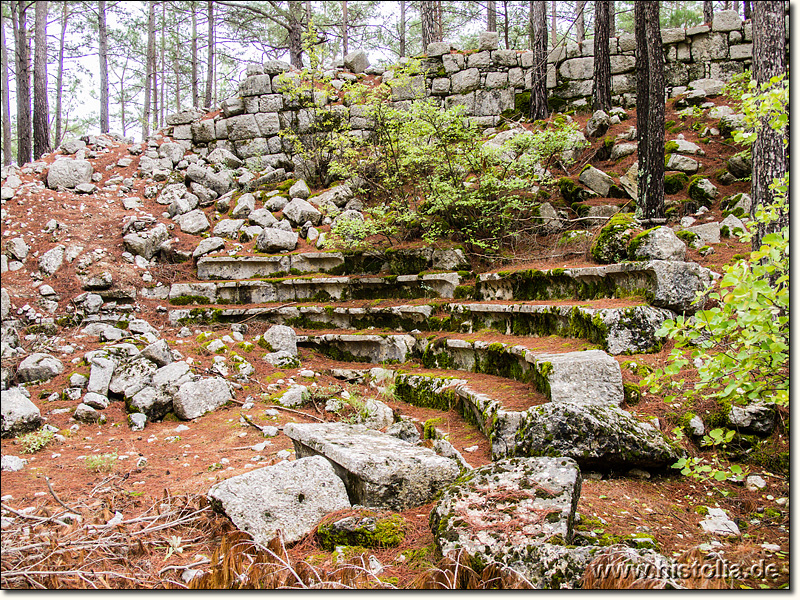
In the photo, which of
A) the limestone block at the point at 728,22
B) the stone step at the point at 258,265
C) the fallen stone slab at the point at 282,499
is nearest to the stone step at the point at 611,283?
Answer: the stone step at the point at 258,265

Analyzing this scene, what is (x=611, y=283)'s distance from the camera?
576 centimetres

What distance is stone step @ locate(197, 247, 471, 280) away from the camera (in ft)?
26.2

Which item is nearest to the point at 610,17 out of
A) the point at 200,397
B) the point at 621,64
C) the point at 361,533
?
the point at 621,64

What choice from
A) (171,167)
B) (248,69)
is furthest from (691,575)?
(248,69)

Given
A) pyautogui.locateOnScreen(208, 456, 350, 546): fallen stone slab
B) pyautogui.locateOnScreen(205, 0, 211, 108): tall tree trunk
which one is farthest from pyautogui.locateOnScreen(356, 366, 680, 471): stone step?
pyautogui.locateOnScreen(205, 0, 211, 108): tall tree trunk

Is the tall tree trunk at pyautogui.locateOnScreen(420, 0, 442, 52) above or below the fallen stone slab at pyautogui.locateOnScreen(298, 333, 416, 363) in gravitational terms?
above

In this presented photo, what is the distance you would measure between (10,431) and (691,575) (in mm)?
4859

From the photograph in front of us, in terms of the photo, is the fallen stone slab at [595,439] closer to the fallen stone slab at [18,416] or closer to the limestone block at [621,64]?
the fallen stone slab at [18,416]

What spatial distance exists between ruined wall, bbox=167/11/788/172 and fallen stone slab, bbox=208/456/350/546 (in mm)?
9424

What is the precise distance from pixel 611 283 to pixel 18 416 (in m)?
6.01

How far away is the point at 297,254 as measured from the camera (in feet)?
28.3

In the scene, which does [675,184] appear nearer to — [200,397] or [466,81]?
[466,81]

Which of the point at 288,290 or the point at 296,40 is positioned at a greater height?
the point at 296,40

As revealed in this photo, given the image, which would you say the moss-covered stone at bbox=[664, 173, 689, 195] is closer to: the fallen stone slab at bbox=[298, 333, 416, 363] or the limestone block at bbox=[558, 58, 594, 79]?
the limestone block at bbox=[558, 58, 594, 79]
